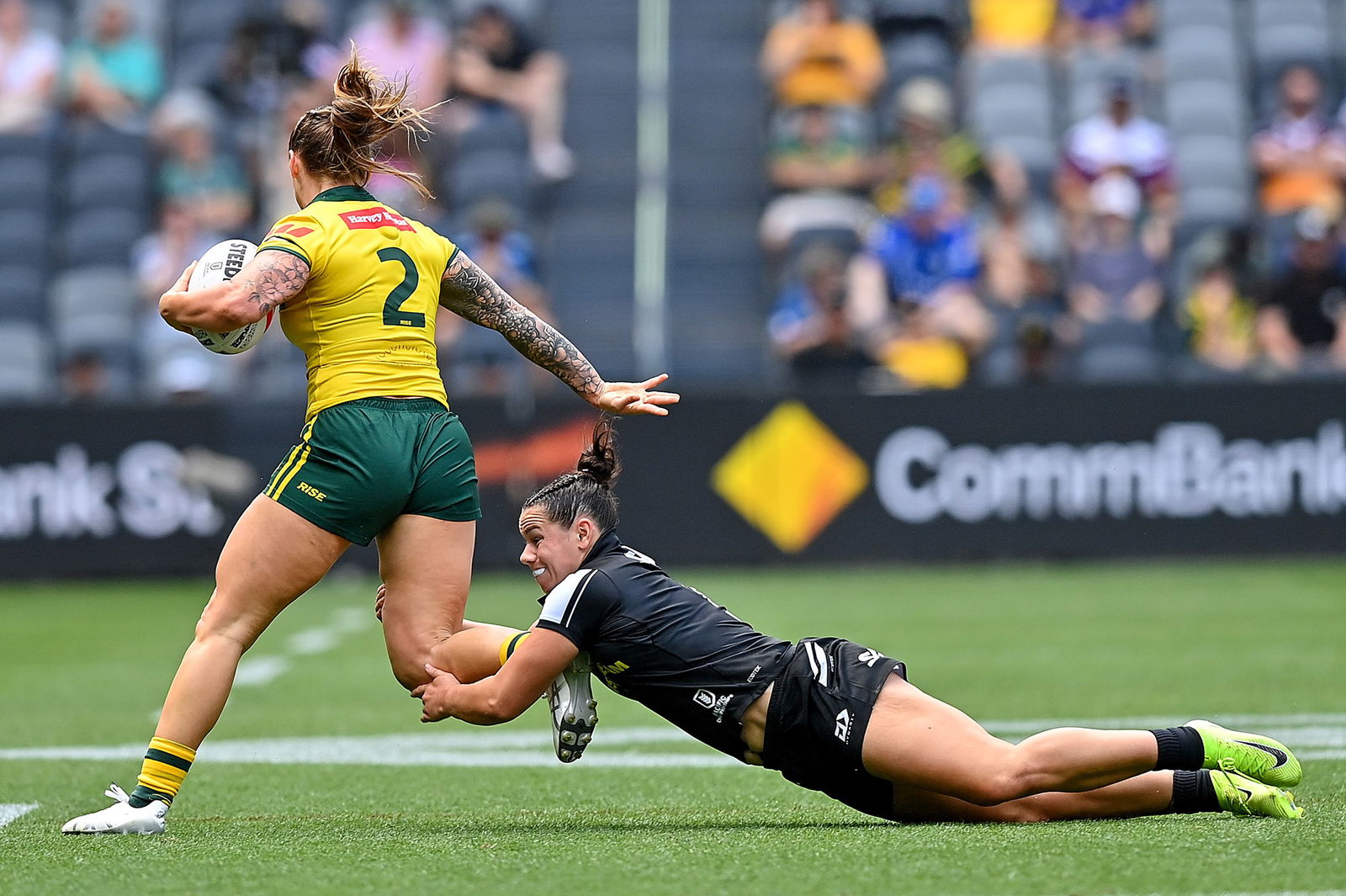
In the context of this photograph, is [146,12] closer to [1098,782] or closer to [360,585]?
[360,585]

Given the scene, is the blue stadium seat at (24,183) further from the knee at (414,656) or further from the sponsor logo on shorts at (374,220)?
the knee at (414,656)

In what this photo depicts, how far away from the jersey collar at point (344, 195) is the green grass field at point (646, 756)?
1.85 metres

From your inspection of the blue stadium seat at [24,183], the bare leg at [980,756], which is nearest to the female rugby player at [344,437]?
the bare leg at [980,756]

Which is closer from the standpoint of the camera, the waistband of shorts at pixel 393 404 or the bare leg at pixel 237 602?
the bare leg at pixel 237 602

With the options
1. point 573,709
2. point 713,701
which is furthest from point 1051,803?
point 573,709

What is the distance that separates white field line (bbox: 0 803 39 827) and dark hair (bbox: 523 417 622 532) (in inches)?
72.5

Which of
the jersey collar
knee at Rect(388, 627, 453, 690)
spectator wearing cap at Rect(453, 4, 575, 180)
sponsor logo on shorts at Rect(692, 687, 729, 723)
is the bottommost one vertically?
sponsor logo on shorts at Rect(692, 687, 729, 723)

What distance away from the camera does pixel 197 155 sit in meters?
16.9

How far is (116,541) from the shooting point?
14.4 meters

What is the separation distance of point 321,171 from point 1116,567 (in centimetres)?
1018

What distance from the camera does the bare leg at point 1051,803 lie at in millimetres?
5059

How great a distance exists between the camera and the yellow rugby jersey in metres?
5.21

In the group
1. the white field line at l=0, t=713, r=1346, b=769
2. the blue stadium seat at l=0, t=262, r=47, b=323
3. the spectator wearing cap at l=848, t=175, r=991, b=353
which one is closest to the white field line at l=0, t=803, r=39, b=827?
the white field line at l=0, t=713, r=1346, b=769

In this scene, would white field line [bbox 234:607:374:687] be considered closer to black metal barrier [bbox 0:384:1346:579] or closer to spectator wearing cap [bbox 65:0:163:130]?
black metal barrier [bbox 0:384:1346:579]
